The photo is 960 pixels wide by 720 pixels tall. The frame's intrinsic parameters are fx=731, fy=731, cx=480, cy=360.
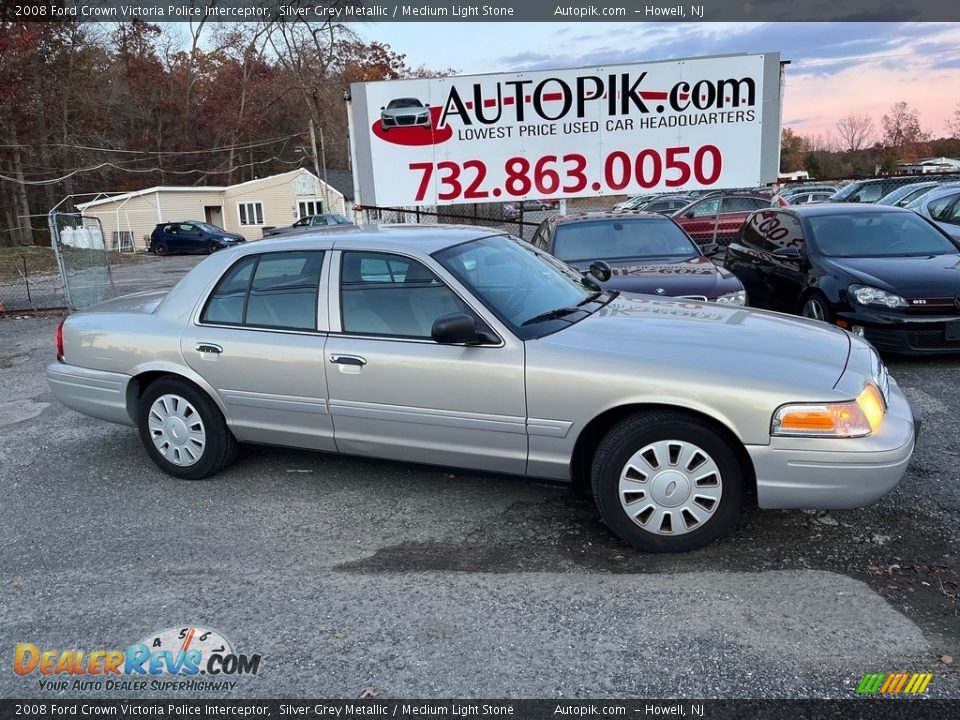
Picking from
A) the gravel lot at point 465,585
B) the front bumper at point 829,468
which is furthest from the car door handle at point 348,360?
the front bumper at point 829,468

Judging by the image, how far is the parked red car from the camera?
1692 centimetres

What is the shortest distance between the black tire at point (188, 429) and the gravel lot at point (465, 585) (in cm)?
10

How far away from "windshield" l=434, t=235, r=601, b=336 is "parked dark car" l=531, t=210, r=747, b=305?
2.03m

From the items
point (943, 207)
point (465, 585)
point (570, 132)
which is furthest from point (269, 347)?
point (943, 207)

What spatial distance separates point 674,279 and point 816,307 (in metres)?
1.53

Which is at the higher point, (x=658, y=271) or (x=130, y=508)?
(x=658, y=271)

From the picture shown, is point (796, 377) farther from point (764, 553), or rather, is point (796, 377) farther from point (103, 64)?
point (103, 64)

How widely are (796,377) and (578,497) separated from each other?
4.76 ft

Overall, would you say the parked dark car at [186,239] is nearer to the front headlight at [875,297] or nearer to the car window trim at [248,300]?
the car window trim at [248,300]

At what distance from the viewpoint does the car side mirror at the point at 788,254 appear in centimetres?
757

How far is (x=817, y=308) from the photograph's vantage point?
23.2 feet

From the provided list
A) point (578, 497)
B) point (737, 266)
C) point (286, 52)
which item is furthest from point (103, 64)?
point (578, 497)

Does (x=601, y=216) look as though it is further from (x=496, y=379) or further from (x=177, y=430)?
(x=177, y=430)

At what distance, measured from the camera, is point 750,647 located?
9.14 feet
